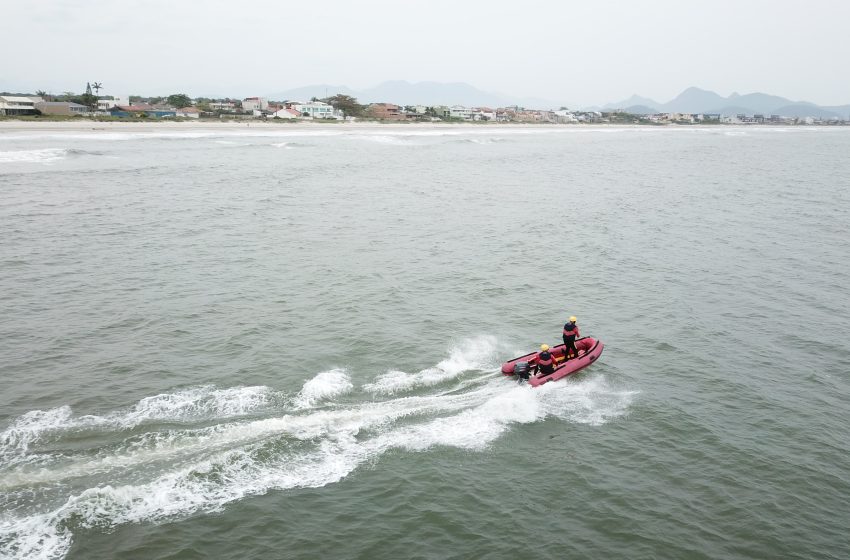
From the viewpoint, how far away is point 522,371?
1995 centimetres

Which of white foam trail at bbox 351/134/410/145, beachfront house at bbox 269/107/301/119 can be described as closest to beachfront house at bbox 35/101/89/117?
beachfront house at bbox 269/107/301/119

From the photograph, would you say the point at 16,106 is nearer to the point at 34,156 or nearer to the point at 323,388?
the point at 34,156

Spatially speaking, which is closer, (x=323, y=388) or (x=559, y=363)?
(x=323, y=388)

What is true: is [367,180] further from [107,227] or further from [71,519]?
[71,519]

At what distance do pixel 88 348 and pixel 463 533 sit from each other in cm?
1622

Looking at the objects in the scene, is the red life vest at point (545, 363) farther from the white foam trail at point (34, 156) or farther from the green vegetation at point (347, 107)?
the green vegetation at point (347, 107)

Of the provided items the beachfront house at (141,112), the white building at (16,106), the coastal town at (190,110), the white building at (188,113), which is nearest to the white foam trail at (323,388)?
the coastal town at (190,110)

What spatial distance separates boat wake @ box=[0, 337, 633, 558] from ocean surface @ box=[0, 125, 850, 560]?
0.07m

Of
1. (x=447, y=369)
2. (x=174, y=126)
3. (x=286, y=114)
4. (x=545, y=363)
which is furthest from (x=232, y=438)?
(x=286, y=114)

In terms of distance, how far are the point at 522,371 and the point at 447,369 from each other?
8.74 ft

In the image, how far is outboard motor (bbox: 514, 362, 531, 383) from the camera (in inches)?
786

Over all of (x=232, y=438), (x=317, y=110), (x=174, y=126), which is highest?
(x=317, y=110)

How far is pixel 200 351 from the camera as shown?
72.0ft

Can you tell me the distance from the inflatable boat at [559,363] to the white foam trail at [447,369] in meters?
1.32
